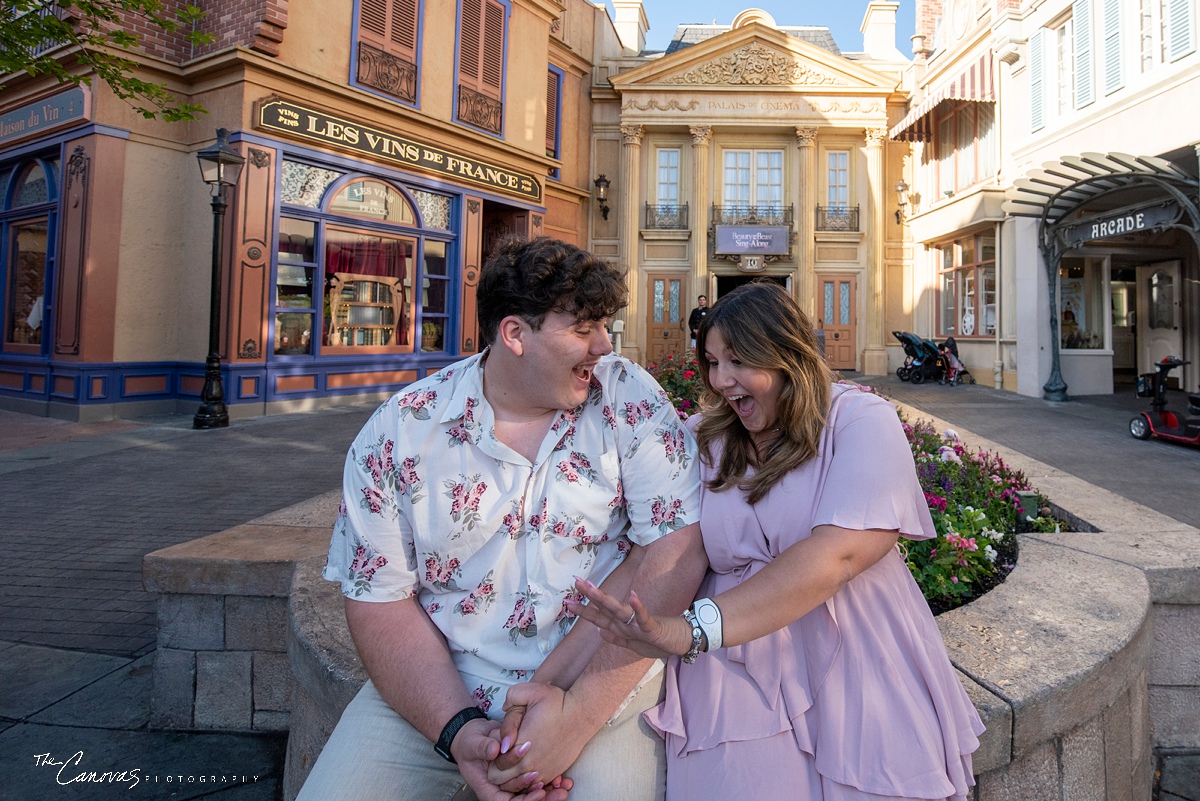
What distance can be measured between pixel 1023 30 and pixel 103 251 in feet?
50.5

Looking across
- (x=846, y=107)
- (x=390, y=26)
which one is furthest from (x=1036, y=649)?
(x=846, y=107)

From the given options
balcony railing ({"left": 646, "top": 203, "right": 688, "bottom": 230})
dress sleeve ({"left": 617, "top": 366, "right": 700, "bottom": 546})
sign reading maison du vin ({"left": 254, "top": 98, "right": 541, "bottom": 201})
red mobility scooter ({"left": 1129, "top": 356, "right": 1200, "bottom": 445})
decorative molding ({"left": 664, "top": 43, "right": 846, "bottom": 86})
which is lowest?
red mobility scooter ({"left": 1129, "top": 356, "right": 1200, "bottom": 445})

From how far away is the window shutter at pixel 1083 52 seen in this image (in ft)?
35.6

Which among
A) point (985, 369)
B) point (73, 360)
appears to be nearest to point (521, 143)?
point (73, 360)

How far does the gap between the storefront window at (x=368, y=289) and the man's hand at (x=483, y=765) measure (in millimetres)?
11012

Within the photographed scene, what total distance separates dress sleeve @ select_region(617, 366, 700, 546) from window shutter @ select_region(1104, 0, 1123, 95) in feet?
39.3

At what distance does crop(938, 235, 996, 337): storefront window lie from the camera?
15.1 metres

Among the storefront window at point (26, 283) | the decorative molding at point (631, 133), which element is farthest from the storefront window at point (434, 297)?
the decorative molding at point (631, 133)

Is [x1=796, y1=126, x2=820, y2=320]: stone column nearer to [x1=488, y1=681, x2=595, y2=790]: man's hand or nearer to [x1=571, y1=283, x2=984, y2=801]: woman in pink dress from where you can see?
[x1=571, y1=283, x2=984, y2=801]: woman in pink dress

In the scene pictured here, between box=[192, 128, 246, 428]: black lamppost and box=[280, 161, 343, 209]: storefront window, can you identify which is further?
box=[280, 161, 343, 209]: storefront window

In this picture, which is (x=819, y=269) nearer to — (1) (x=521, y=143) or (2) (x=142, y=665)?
(1) (x=521, y=143)

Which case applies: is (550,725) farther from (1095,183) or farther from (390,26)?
(390,26)

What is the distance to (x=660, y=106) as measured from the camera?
1945 cm

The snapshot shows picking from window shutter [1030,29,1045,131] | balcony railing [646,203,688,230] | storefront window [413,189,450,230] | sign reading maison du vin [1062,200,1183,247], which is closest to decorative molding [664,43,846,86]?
balcony railing [646,203,688,230]
